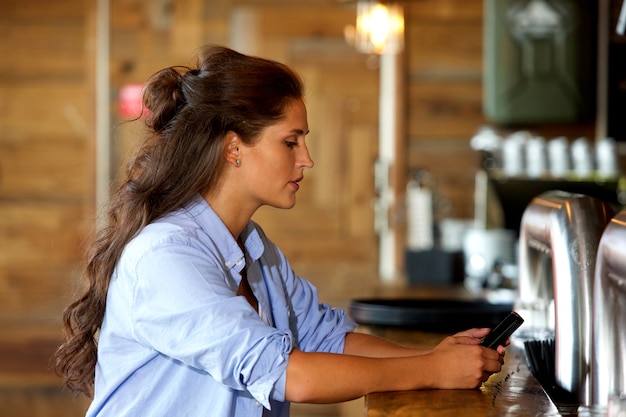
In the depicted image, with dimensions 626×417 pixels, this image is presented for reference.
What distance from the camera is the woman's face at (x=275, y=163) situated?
178 centimetres

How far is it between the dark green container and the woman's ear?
130 inches

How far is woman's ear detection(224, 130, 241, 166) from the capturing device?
5.78 ft

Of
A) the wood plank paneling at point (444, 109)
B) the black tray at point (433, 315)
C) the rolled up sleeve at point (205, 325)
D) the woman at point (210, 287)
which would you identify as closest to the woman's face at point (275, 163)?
the woman at point (210, 287)

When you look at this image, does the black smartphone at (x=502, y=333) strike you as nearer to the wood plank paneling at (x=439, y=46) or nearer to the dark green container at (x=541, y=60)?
the dark green container at (x=541, y=60)

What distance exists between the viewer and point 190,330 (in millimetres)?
1520

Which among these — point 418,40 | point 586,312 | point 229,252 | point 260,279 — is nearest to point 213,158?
point 229,252

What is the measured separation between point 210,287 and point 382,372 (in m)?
0.29

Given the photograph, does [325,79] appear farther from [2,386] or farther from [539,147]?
[2,386]

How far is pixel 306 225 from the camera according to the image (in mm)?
5633

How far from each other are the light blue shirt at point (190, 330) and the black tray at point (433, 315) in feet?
1.63

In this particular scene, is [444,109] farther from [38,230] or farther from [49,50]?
[38,230]

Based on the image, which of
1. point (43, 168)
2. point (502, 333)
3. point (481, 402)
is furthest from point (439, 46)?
point (481, 402)

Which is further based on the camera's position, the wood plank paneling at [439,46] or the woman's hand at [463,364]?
the wood plank paneling at [439,46]

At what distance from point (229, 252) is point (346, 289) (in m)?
3.83
